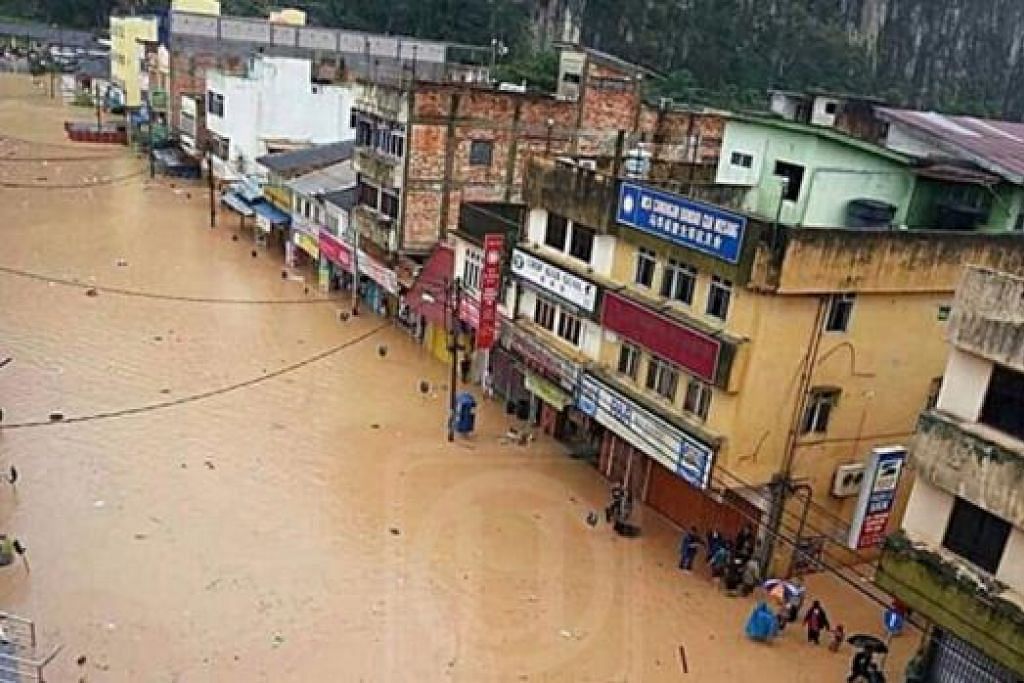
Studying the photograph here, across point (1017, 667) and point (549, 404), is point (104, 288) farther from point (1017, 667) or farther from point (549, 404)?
point (1017, 667)

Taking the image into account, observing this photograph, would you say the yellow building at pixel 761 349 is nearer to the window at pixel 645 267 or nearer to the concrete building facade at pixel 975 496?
the window at pixel 645 267

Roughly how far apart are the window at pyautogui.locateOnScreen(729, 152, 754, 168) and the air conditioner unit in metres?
8.96

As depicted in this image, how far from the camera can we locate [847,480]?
19.3 meters

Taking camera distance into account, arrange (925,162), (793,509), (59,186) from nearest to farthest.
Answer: (793,509)
(925,162)
(59,186)

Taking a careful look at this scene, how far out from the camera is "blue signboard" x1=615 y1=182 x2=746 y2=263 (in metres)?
17.5

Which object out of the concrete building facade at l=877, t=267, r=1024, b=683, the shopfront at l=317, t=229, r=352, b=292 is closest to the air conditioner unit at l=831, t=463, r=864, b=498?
the concrete building facade at l=877, t=267, r=1024, b=683

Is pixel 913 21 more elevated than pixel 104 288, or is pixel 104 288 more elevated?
pixel 913 21

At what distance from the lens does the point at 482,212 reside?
26297 mm

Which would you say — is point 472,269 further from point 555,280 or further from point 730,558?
point 730,558

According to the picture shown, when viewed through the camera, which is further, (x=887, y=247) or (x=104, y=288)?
(x=104, y=288)

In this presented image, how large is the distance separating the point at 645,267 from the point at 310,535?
29.3 ft

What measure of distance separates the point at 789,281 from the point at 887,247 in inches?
87.2

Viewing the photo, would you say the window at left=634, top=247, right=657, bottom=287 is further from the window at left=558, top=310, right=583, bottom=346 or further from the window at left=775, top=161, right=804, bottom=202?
the window at left=775, top=161, right=804, bottom=202

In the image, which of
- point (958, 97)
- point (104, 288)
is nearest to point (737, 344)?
point (104, 288)
